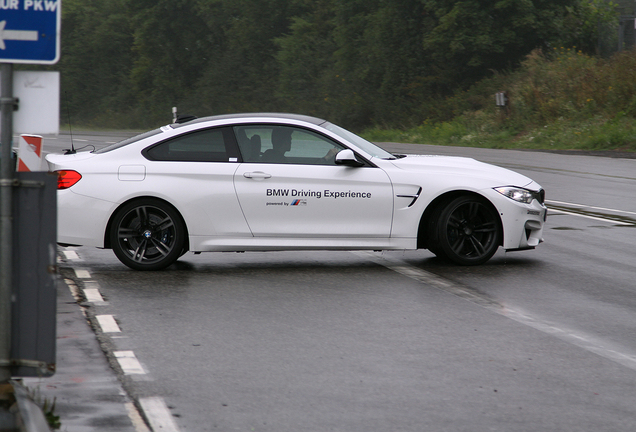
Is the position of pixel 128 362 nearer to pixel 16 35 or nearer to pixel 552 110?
pixel 16 35

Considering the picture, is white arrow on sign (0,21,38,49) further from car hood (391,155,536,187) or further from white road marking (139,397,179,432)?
car hood (391,155,536,187)

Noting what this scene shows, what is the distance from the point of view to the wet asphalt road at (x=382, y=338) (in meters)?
4.87

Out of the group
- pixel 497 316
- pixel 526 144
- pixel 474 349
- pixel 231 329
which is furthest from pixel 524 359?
pixel 526 144

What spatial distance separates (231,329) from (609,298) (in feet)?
11.0

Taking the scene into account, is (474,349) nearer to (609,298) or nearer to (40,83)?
(609,298)

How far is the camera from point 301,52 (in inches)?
2378

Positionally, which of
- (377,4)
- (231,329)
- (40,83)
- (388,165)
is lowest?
(231,329)

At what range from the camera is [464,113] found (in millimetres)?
41938

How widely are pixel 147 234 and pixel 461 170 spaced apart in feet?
10.6

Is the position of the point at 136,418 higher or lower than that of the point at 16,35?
lower

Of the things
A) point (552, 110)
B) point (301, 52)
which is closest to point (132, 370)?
point (552, 110)

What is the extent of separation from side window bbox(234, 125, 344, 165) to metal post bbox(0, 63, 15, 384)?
4627 mm

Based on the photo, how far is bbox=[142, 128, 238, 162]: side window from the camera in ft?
29.9

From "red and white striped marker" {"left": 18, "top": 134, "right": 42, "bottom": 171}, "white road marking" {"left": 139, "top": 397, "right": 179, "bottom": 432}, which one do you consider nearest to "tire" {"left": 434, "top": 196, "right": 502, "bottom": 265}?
"red and white striped marker" {"left": 18, "top": 134, "right": 42, "bottom": 171}
